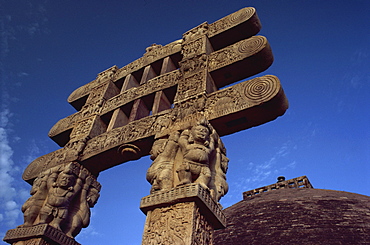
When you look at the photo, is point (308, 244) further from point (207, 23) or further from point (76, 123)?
point (76, 123)

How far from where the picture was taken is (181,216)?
431cm

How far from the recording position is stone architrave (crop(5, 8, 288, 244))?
502cm

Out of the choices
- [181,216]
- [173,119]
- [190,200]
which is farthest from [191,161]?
[173,119]

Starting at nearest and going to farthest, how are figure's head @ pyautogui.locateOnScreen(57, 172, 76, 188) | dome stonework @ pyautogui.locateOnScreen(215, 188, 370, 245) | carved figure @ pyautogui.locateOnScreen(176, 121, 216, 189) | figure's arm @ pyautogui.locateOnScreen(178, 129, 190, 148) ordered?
carved figure @ pyautogui.locateOnScreen(176, 121, 216, 189) < figure's arm @ pyautogui.locateOnScreen(178, 129, 190, 148) < figure's head @ pyautogui.locateOnScreen(57, 172, 76, 188) < dome stonework @ pyautogui.locateOnScreen(215, 188, 370, 245)

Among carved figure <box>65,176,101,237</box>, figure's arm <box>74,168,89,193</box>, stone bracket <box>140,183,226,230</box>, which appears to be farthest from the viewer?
figure's arm <box>74,168,89,193</box>

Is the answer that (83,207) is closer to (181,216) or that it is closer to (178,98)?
(178,98)

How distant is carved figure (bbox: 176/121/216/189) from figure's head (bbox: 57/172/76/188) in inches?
121

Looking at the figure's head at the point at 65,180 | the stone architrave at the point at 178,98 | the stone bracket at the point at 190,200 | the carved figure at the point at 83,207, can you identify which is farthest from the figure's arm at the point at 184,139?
the carved figure at the point at 83,207

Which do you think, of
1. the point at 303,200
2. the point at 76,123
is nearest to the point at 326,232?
the point at 303,200

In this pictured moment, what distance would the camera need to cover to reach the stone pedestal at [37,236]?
5.94 meters

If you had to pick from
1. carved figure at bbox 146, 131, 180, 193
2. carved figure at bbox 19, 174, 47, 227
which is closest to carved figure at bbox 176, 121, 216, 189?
carved figure at bbox 146, 131, 180, 193

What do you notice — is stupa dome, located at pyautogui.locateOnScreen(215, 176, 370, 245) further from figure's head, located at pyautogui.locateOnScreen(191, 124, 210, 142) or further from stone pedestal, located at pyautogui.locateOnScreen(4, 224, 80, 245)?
stone pedestal, located at pyautogui.locateOnScreen(4, 224, 80, 245)

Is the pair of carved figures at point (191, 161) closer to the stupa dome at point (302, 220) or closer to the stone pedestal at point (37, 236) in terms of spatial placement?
the stone pedestal at point (37, 236)

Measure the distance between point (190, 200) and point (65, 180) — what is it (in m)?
3.70
